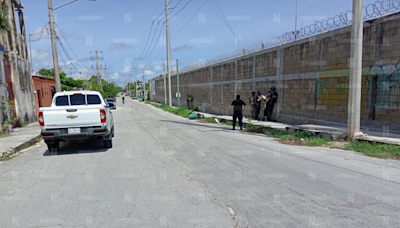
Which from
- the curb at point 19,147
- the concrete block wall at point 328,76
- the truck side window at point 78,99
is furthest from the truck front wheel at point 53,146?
the concrete block wall at point 328,76

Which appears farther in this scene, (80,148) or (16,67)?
(16,67)

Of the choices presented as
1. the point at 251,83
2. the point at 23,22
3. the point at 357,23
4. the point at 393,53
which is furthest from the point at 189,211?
the point at 23,22

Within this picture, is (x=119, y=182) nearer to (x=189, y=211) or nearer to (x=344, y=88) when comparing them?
(x=189, y=211)

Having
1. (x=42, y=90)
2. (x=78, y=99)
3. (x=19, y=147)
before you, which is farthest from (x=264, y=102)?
(x=42, y=90)

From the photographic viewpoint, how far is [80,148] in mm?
9172

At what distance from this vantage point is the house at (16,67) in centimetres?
1442

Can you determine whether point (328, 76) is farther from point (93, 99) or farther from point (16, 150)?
point (16, 150)

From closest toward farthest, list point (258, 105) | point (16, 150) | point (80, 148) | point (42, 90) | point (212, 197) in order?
point (212, 197)
point (80, 148)
point (16, 150)
point (258, 105)
point (42, 90)

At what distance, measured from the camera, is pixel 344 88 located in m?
10.6

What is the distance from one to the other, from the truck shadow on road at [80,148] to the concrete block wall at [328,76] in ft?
30.6

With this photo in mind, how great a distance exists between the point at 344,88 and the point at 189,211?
928 cm

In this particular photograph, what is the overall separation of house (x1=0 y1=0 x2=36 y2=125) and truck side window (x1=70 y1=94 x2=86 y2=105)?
597cm

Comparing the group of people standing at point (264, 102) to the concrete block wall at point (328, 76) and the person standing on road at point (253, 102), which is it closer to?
the person standing on road at point (253, 102)

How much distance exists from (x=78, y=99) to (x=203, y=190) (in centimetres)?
679
